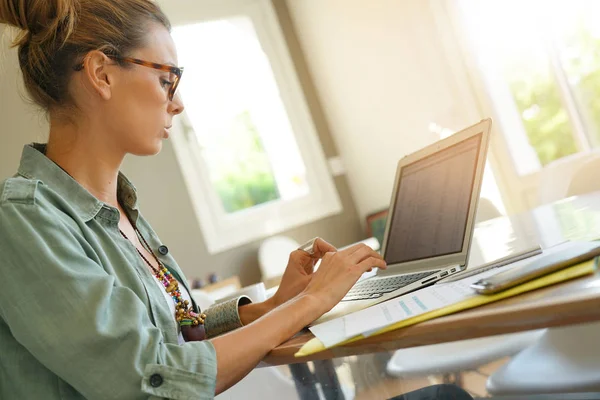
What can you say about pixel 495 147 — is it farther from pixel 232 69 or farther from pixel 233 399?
pixel 233 399

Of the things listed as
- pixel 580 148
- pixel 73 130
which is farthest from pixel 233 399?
pixel 580 148

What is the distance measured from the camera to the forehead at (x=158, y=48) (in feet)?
3.79

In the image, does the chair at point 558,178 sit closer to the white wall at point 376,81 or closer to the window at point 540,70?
the window at point 540,70

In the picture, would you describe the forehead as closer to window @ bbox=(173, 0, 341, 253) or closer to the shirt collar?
the shirt collar

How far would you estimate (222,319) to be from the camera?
1298 millimetres

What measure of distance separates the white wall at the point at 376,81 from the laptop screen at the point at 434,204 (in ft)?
8.40

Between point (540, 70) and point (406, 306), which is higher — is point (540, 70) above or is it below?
above

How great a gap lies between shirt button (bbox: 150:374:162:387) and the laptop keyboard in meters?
0.34

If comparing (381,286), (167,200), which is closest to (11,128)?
(167,200)

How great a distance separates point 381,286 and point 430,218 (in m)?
0.23

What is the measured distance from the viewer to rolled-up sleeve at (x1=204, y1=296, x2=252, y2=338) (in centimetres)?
128

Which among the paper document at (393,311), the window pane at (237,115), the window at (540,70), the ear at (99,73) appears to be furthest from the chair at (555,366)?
the window pane at (237,115)

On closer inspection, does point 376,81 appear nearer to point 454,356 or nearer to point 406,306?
point 454,356

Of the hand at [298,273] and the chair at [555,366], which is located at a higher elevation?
the hand at [298,273]
